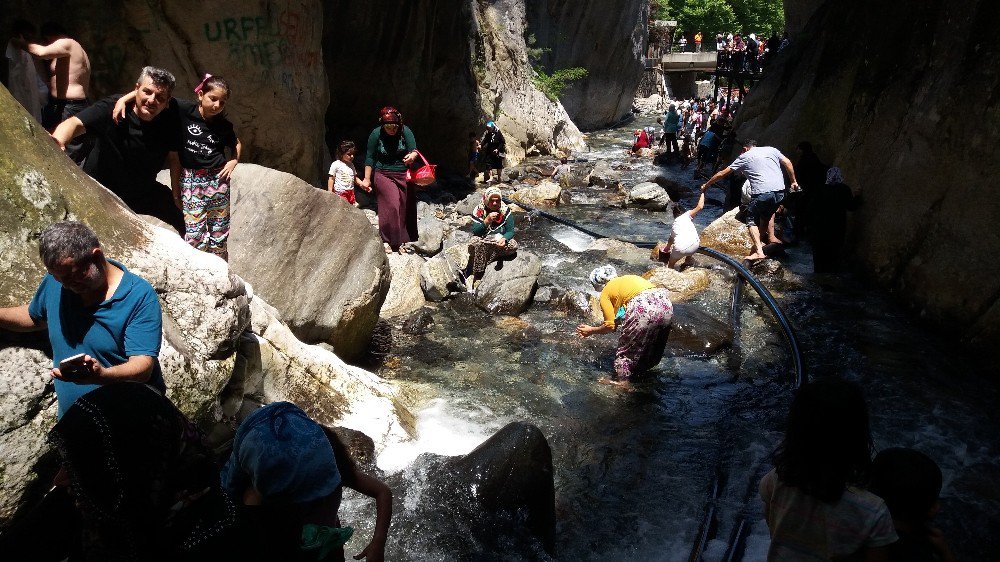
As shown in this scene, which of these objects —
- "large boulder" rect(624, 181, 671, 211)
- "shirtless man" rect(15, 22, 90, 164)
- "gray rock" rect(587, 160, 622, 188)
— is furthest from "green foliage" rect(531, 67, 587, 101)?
"shirtless man" rect(15, 22, 90, 164)

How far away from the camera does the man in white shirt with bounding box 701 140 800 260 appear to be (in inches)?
352

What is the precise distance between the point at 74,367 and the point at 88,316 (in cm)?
25

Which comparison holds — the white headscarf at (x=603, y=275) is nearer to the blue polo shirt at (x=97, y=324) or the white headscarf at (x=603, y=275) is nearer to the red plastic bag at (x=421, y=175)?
the red plastic bag at (x=421, y=175)

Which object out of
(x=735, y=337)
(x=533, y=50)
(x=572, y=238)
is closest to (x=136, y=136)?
(x=735, y=337)

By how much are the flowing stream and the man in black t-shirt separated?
249cm

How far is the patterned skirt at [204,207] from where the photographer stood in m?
4.52

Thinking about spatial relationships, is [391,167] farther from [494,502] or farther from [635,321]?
[494,502]

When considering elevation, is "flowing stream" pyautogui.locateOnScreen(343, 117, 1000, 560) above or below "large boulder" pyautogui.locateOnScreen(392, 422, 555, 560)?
below

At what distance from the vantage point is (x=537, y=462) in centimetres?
377

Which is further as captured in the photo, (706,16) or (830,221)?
(706,16)

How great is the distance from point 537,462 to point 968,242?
16.8ft

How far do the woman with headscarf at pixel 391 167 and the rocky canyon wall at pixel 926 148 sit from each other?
5.77 metres

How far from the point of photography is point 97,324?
245 cm

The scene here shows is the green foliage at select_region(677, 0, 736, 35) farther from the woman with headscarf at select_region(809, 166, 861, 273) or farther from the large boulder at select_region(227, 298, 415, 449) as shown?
the large boulder at select_region(227, 298, 415, 449)
